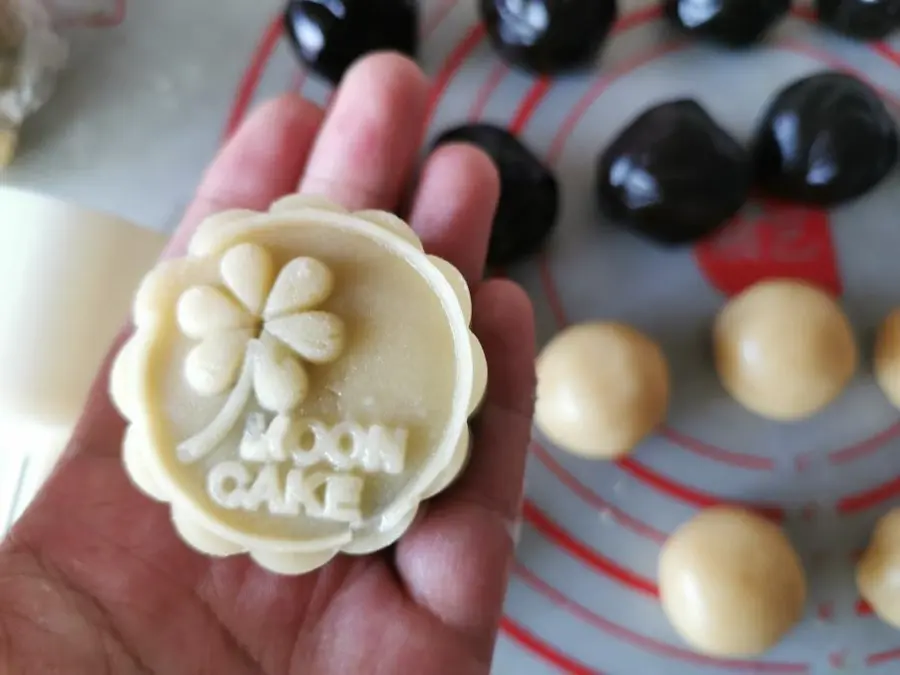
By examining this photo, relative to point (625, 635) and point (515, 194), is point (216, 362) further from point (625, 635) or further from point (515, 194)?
point (625, 635)

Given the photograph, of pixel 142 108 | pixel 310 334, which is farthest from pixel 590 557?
pixel 142 108

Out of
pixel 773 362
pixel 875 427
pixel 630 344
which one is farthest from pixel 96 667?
pixel 875 427

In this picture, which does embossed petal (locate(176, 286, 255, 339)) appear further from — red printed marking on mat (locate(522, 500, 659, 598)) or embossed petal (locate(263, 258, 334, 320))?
red printed marking on mat (locate(522, 500, 659, 598))

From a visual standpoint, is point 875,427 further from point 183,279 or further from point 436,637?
point 183,279

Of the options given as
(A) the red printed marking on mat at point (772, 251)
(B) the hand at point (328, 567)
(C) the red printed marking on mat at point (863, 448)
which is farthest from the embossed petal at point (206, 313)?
(C) the red printed marking on mat at point (863, 448)

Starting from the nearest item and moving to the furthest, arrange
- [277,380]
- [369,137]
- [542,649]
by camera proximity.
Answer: [277,380], [369,137], [542,649]

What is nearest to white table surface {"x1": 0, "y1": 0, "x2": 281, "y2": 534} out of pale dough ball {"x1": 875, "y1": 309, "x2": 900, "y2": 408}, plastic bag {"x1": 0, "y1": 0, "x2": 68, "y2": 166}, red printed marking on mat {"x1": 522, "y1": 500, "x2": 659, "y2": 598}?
plastic bag {"x1": 0, "y1": 0, "x2": 68, "y2": 166}
